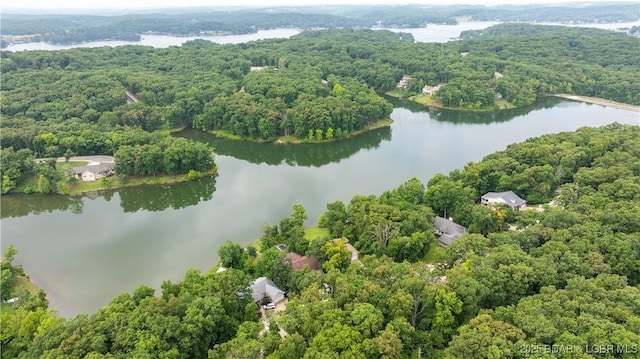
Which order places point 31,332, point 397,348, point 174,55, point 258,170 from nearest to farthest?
point 397,348 → point 31,332 → point 258,170 → point 174,55

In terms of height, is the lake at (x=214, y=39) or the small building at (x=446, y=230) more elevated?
the lake at (x=214, y=39)

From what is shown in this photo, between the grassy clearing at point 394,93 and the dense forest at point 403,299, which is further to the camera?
the grassy clearing at point 394,93

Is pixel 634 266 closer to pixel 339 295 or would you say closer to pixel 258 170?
pixel 339 295

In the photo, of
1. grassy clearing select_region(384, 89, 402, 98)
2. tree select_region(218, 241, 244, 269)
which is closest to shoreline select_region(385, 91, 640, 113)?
grassy clearing select_region(384, 89, 402, 98)

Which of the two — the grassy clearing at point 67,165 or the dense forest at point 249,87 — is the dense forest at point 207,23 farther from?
the grassy clearing at point 67,165

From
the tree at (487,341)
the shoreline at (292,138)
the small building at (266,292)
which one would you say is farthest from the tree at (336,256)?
the shoreline at (292,138)

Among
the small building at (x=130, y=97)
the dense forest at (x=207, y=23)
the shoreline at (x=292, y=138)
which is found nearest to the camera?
the shoreline at (x=292, y=138)

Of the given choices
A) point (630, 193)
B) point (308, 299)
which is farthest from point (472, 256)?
point (630, 193)
